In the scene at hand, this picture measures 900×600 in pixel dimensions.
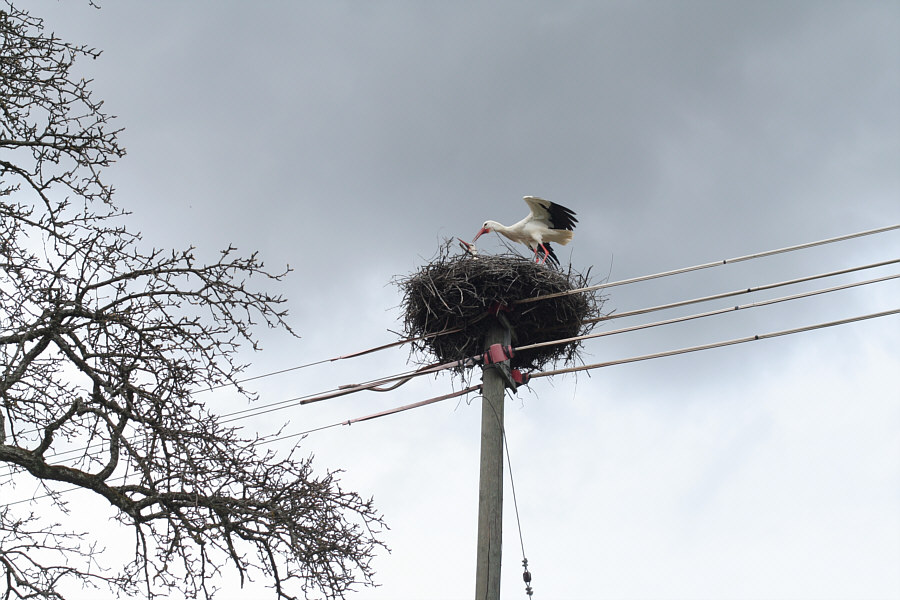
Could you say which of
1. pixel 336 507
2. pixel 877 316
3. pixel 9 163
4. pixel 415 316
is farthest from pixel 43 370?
pixel 877 316

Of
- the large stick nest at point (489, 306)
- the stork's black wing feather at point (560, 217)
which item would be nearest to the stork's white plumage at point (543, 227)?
the stork's black wing feather at point (560, 217)

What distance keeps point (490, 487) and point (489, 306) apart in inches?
73.4

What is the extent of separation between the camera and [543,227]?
34.7ft

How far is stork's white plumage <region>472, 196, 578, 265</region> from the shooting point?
34.4 feet

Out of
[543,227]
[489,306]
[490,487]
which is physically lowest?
[490,487]

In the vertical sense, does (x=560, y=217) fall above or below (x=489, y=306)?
above

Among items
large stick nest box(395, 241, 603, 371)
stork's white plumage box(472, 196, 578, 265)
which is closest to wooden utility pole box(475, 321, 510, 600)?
large stick nest box(395, 241, 603, 371)

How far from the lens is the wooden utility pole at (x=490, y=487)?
6.85 meters

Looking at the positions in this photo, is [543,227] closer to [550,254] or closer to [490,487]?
[550,254]

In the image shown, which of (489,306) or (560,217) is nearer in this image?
(489,306)

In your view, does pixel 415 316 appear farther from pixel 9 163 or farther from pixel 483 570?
pixel 9 163

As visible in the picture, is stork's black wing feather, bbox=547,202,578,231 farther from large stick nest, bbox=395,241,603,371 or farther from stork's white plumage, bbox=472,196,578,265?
large stick nest, bbox=395,241,603,371

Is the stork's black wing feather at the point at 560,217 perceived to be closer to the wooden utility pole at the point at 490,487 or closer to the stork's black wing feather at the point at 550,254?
the stork's black wing feather at the point at 550,254

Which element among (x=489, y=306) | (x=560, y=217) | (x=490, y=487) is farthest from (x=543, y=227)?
(x=490, y=487)
